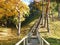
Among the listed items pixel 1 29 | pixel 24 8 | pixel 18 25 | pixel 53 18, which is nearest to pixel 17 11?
pixel 24 8

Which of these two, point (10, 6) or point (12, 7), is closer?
point (10, 6)

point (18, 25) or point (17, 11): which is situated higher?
point (17, 11)

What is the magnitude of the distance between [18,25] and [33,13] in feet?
10.1

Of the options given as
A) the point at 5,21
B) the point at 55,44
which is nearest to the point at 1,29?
the point at 5,21

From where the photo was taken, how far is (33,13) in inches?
953

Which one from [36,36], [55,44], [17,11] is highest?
[17,11]

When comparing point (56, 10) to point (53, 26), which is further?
point (56, 10)

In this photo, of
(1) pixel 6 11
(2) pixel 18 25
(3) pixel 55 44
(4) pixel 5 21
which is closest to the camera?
(3) pixel 55 44

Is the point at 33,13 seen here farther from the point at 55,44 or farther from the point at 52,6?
the point at 55,44

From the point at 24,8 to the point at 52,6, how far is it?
3.82m

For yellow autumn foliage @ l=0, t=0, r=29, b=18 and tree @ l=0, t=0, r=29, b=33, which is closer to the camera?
yellow autumn foliage @ l=0, t=0, r=29, b=18

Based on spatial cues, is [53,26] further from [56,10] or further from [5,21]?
[5,21]

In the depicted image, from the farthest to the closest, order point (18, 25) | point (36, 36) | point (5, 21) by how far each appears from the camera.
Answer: point (5, 21) < point (18, 25) < point (36, 36)

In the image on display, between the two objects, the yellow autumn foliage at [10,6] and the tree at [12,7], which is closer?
the yellow autumn foliage at [10,6]
